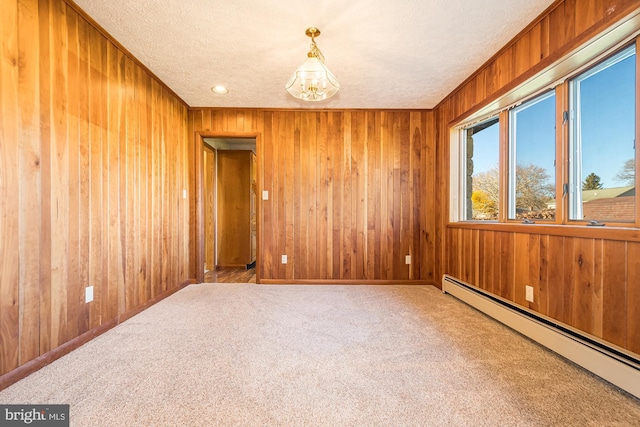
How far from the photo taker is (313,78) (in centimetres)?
200

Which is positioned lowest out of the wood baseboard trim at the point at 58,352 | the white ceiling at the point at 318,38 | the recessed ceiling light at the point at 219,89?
the wood baseboard trim at the point at 58,352

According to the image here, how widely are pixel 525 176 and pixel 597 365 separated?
142cm

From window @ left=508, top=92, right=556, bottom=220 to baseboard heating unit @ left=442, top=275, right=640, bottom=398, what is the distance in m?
0.76

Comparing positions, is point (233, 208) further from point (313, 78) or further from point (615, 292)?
point (615, 292)

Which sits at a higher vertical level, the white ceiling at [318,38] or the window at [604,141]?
the white ceiling at [318,38]

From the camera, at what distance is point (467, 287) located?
108 inches

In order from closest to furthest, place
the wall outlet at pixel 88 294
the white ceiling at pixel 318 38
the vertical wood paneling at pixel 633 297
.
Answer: the vertical wood paneling at pixel 633 297 → the white ceiling at pixel 318 38 → the wall outlet at pixel 88 294

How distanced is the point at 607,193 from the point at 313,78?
2.07 metres

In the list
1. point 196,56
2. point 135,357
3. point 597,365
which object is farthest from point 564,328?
point 196,56

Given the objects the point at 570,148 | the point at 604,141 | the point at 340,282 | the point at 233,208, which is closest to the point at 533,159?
the point at 570,148

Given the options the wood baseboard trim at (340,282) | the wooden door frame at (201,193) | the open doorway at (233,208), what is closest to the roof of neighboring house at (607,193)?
the wood baseboard trim at (340,282)

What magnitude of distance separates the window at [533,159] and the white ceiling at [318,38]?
0.62m

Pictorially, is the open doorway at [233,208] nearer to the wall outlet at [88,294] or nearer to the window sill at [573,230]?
the wall outlet at [88,294]

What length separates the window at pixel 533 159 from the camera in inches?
78.6
